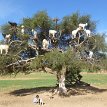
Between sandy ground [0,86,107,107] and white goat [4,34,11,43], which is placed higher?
white goat [4,34,11,43]

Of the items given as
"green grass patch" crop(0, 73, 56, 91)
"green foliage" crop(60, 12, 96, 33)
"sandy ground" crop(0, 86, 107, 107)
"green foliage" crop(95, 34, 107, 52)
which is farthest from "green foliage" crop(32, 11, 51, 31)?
"green grass patch" crop(0, 73, 56, 91)

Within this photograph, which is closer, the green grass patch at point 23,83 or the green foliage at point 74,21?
the green foliage at point 74,21

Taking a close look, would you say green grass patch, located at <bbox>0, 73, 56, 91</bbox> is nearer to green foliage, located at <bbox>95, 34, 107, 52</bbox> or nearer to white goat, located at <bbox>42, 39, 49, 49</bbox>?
white goat, located at <bbox>42, 39, 49, 49</bbox>

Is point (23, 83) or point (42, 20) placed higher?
point (42, 20)

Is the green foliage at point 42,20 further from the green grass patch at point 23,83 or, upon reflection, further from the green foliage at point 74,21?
the green grass patch at point 23,83

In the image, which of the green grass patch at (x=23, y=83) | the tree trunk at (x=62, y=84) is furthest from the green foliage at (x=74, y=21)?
the green grass patch at (x=23, y=83)

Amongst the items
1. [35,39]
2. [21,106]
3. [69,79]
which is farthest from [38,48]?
[21,106]

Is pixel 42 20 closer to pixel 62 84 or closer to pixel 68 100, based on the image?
pixel 62 84

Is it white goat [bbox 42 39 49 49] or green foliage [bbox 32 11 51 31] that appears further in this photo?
green foliage [bbox 32 11 51 31]

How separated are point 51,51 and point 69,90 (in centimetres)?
382

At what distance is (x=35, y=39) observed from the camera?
2958 cm

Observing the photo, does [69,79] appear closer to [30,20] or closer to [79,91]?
[79,91]

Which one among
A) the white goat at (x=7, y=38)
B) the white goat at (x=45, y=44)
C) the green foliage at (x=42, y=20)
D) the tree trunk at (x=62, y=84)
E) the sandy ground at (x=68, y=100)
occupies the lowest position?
the sandy ground at (x=68, y=100)

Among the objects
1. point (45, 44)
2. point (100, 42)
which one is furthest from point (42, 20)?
point (100, 42)
